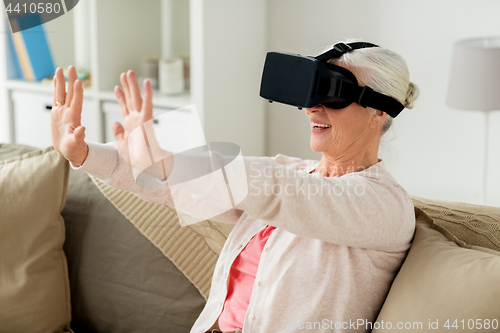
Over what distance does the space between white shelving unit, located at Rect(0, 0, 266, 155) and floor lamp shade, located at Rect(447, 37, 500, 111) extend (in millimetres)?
996

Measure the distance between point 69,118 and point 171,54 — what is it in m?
2.08

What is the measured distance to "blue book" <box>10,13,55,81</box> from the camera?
278 cm

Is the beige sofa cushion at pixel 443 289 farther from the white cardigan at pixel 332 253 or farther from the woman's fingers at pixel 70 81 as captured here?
the woman's fingers at pixel 70 81

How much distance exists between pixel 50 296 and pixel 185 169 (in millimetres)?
954

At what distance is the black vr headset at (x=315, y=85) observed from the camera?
886 mm

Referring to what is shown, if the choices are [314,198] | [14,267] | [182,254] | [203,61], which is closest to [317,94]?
[314,198]

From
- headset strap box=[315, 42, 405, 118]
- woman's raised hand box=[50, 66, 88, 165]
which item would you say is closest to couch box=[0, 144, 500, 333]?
headset strap box=[315, 42, 405, 118]

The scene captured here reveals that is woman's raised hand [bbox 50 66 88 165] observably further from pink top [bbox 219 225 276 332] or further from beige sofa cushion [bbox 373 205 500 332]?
beige sofa cushion [bbox 373 205 500 332]

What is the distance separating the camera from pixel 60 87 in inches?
32.8

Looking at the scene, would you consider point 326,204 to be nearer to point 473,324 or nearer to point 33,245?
point 473,324

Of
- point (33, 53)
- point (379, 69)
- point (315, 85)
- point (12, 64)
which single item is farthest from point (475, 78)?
point (12, 64)

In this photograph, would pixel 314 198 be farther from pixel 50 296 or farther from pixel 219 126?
pixel 219 126

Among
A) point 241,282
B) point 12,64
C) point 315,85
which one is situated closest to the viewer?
point 315,85

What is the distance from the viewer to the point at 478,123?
7.09 ft
